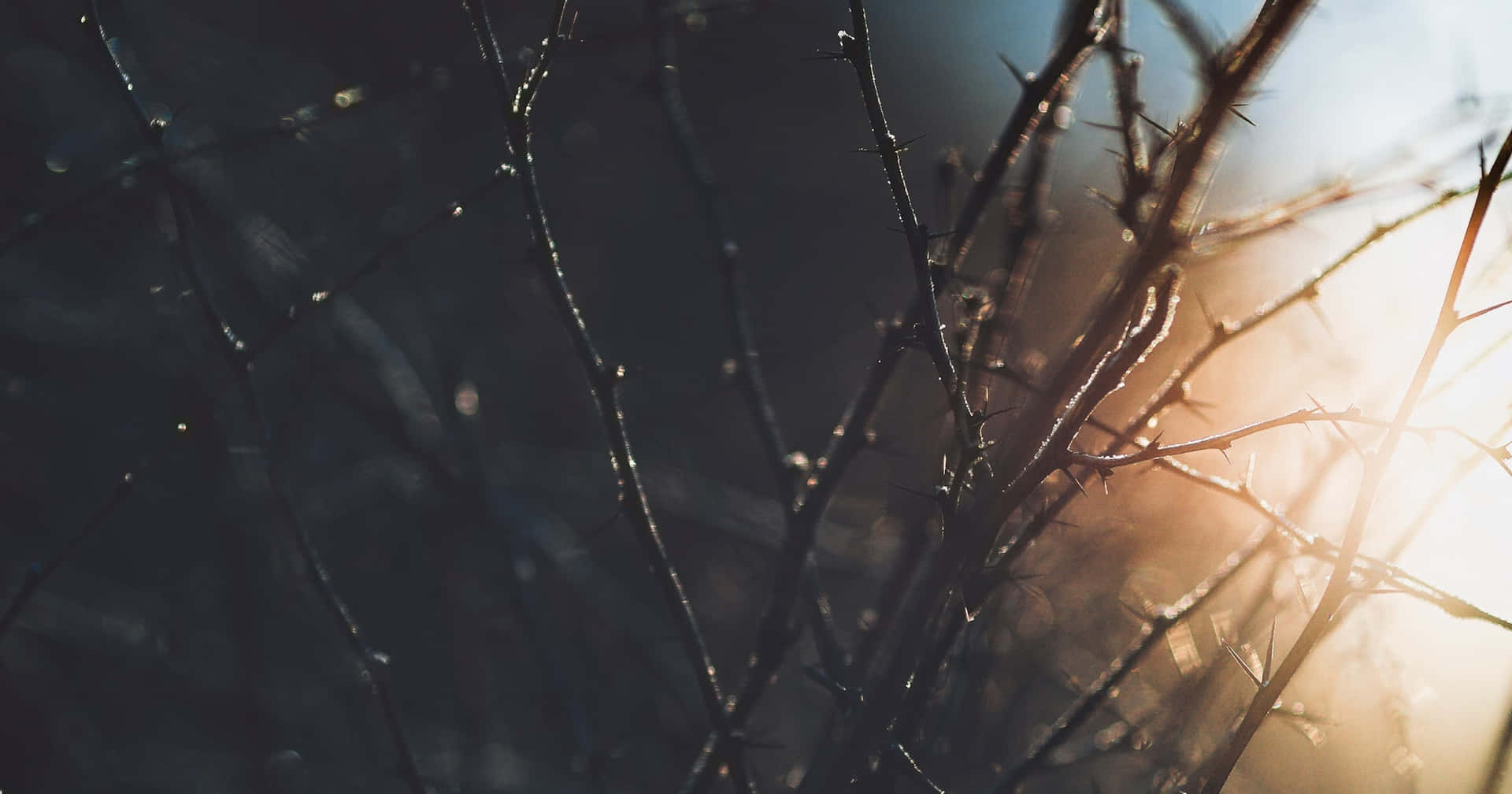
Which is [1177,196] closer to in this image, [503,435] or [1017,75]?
[1017,75]

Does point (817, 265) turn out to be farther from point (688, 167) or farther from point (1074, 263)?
point (688, 167)

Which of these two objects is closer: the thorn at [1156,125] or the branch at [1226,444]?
the branch at [1226,444]

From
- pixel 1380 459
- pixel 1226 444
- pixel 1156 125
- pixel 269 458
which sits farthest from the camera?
pixel 269 458

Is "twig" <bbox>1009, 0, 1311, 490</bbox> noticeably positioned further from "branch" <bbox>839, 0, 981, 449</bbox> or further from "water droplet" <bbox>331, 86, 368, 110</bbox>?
"water droplet" <bbox>331, 86, 368, 110</bbox>

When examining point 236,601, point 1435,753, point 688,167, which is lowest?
point 236,601

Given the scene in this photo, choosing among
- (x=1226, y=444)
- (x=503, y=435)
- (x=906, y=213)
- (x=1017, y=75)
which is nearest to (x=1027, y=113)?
(x=1017, y=75)

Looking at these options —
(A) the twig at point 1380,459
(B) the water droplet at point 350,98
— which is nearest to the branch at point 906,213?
(A) the twig at point 1380,459

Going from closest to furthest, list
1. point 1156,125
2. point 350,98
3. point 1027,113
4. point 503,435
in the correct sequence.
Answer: point 1156,125 < point 1027,113 < point 350,98 < point 503,435

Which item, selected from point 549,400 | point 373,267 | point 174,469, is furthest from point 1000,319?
point 549,400

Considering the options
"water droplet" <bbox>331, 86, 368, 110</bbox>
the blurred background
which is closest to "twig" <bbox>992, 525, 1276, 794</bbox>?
the blurred background

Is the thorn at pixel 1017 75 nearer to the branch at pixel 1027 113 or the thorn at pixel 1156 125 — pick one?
the branch at pixel 1027 113

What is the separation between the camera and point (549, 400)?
12.2 feet

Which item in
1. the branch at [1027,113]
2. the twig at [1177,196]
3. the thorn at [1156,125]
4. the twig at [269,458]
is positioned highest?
the branch at [1027,113]

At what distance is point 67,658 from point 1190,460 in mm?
2805
